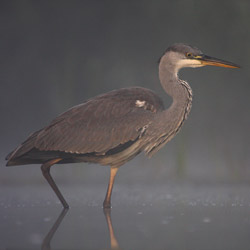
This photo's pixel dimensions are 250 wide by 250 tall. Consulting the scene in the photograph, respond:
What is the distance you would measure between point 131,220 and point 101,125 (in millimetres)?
1794

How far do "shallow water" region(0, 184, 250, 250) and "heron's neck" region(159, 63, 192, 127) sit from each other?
115 centimetres

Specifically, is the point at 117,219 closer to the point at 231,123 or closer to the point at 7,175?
the point at 7,175

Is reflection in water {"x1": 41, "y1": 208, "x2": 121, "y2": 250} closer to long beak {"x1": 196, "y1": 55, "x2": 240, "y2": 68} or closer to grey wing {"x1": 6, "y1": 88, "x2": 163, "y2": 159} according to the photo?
grey wing {"x1": 6, "y1": 88, "x2": 163, "y2": 159}

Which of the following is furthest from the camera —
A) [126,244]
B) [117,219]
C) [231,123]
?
[231,123]

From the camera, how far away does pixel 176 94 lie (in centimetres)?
797

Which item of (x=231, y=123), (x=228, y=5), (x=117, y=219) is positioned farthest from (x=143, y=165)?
(x=117, y=219)

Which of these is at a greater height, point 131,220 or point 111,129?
point 111,129

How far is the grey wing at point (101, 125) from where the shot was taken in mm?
7695

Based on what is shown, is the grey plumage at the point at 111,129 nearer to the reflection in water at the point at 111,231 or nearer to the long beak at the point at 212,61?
the long beak at the point at 212,61

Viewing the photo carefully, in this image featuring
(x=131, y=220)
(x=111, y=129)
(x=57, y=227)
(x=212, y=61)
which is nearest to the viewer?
(x=57, y=227)

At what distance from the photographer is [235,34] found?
1461cm

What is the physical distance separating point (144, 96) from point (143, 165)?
5513mm

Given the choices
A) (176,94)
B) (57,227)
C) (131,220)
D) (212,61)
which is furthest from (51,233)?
(212,61)

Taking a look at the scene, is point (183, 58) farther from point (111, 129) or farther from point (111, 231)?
point (111, 231)
